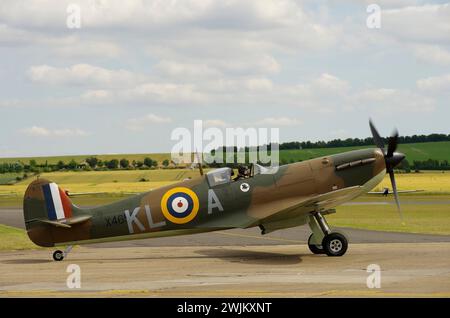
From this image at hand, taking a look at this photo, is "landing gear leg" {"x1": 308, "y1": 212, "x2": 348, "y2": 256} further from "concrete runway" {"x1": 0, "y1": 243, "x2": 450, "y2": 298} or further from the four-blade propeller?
the four-blade propeller

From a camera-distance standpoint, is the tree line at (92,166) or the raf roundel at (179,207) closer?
the raf roundel at (179,207)

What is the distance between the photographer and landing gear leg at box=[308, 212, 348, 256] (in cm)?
1911

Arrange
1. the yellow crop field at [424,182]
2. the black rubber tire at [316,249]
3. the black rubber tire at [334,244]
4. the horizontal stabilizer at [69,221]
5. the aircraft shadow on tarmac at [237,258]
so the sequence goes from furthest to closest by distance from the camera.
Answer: the yellow crop field at [424,182]
the black rubber tire at [316,249]
the black rubber tire at [334,244]
the aircraft shadow on tarmac at [237,258]
the horizontal stabilizer at [69,221]

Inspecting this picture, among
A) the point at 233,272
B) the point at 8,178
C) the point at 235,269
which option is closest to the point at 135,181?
the point at 8,178

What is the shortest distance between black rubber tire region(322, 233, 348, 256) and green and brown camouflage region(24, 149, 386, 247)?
0.86 meters

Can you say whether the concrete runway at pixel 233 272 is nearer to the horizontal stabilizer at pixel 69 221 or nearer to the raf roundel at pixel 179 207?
the horizontal stabilizer at pixel 69 221

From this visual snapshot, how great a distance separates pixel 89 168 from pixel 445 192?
6662cm

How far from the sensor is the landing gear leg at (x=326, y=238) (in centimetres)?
1911

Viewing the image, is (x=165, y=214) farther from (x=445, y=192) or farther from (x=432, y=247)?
(x=445, y=192)

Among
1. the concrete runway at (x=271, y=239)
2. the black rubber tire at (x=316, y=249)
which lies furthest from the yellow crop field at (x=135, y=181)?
the black rubber tire at (x=316, y=249)

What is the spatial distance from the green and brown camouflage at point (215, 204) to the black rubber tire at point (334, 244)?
0.86 metres

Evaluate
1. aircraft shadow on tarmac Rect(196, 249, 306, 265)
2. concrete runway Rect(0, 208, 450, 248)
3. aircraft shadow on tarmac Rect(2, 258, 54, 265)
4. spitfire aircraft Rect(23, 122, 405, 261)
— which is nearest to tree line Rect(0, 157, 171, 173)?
concrete runway Rect(0, 208, 450, 248)

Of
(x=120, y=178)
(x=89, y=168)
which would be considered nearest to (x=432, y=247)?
(x=120, y=178)

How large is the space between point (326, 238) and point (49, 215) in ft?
25.1
